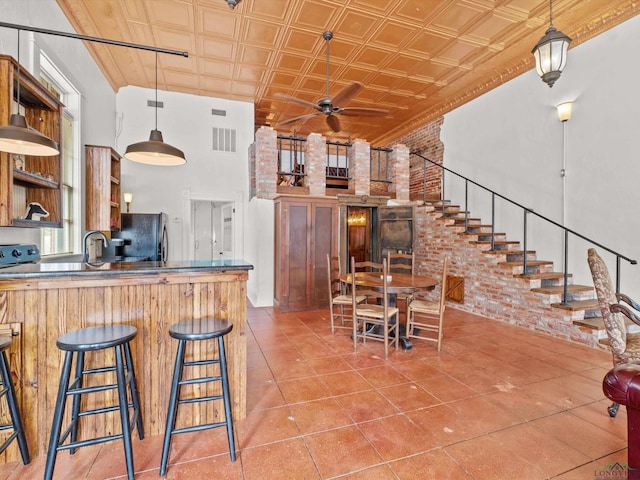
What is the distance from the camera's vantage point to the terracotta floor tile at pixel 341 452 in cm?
171

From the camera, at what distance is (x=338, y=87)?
6.02m

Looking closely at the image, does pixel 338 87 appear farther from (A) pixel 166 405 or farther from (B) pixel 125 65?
(A) pixel 166 405

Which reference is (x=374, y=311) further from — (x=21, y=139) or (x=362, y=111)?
(x=21, y=139)

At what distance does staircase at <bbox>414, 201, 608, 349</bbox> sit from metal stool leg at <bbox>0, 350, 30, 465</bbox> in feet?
16.2

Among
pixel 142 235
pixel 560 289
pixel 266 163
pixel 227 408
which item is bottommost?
pixel 227 408

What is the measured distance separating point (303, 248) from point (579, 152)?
4172mm

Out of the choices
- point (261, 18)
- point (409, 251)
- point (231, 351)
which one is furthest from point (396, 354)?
point (261, 18)

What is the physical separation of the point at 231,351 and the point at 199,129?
5453 mm

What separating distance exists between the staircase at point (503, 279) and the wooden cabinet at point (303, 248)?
187cm

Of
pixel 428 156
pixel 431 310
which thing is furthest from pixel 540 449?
pixel 428 156

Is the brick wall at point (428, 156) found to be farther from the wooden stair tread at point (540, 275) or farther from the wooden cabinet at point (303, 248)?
the wooden stair tread at point (540, 275)

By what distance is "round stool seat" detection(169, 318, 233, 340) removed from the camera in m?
1.71

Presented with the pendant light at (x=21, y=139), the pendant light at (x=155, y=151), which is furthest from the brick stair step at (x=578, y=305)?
the pendant light at (x=21, y=139)

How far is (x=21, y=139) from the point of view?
1.82 metres
